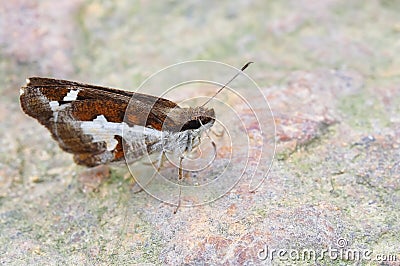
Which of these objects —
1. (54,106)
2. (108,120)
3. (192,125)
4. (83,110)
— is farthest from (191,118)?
(54,106)

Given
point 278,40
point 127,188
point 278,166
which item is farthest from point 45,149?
point 278,40

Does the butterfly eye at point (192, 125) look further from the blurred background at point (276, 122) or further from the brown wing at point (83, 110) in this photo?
the blurred background at point (276, 122)

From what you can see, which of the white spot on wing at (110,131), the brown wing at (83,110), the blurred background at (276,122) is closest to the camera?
the blurred background at (276,122)

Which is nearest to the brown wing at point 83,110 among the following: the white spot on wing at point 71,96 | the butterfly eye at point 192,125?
the white spot on wing at point 71,96

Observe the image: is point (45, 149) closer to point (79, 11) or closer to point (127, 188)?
point (127, 188)

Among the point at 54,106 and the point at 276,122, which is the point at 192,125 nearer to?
the point at 276,122

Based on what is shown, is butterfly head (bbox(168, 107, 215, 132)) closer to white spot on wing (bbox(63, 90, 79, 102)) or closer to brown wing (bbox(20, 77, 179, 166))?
brown wing (bbox(20, 77, 179, 166))

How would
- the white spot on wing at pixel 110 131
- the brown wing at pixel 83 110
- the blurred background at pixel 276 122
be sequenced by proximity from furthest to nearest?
the white spot on wing at pixel 110 131
the brown wing at pixel 83 110
the blurred background at pixel 276 122
